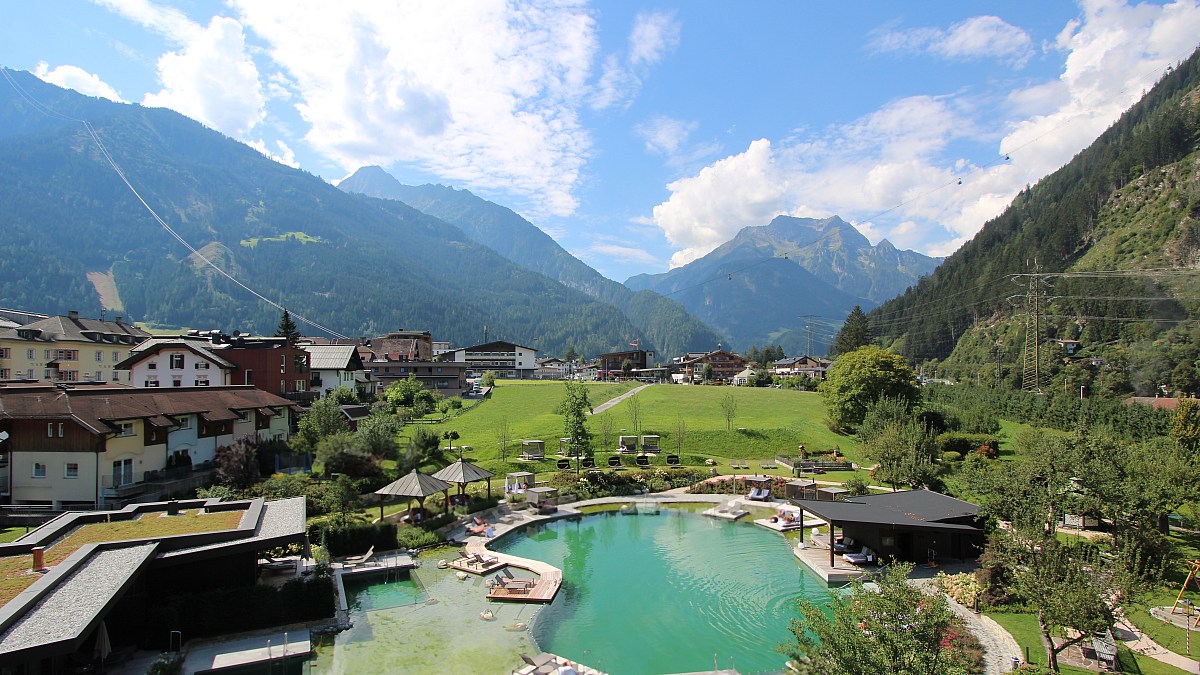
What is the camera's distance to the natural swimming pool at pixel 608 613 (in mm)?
15977

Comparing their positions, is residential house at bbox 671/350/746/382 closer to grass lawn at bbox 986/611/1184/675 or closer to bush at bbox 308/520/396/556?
bush at bbox 308/520/396/556

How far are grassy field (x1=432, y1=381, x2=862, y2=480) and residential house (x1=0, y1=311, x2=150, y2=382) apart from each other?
123 ft

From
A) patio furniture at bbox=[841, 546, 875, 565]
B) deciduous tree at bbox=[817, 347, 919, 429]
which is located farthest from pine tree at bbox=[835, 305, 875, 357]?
patio furniture at bbox=[841, 546, 875, 565]

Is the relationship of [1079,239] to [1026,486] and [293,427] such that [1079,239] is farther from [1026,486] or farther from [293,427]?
[293,427]

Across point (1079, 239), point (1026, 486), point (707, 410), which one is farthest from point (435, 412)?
point (1079, 239)

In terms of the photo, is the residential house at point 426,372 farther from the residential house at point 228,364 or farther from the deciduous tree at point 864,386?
the deciduous tree at point 864,386

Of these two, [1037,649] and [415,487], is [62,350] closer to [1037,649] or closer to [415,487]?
[415,487]

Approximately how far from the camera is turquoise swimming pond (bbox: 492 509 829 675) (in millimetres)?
16812

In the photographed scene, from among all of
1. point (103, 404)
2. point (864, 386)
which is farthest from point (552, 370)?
point (103, 404)

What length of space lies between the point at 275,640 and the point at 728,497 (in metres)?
25.6

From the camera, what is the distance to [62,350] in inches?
2336

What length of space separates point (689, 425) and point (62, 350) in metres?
61.3

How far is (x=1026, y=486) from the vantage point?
69.8ft

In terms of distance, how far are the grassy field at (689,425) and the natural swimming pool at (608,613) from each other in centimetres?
1545
